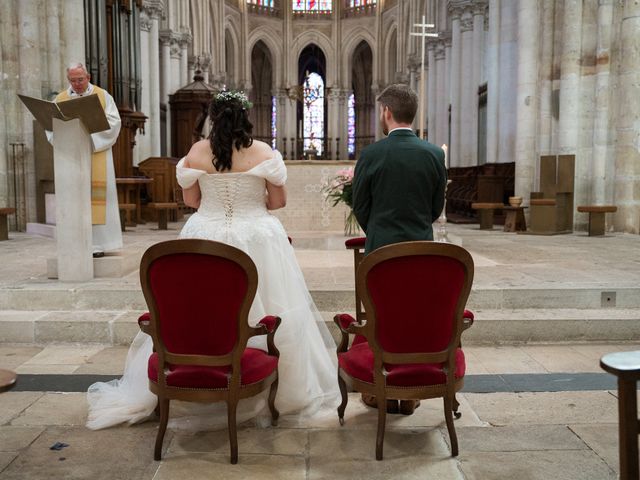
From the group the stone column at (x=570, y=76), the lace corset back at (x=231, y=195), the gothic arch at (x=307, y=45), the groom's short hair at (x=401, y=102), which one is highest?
the gothic arch at (x=307, y=45)

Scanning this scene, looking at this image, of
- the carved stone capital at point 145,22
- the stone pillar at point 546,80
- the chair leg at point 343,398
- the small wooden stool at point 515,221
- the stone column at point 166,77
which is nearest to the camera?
the chair leg at point 343,398

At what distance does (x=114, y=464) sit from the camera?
9.17ft

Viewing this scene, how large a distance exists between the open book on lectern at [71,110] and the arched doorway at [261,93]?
28191mm

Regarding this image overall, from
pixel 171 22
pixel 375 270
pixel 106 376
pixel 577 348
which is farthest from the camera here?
pixel 171 22

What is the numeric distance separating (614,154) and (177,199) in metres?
Result: 8.92

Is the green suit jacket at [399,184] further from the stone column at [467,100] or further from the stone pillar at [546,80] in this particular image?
the stone column at [467,100]

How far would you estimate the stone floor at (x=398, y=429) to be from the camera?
2.74 metres

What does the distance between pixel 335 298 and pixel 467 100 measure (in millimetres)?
14112

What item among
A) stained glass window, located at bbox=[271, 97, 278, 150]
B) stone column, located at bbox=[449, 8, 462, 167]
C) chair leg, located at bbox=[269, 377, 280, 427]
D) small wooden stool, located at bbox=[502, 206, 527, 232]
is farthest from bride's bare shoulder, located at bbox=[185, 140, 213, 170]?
stained glass window, located at bbox=[271, 97, 278, 150]

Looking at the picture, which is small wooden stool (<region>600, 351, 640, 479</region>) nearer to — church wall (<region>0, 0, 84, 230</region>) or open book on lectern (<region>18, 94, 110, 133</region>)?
open book on lectern (<region>18, 94, 110, 133</region>)

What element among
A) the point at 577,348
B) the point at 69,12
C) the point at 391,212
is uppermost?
the point at 69,12

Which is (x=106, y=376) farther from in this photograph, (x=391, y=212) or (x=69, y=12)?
(x=69, y=12)

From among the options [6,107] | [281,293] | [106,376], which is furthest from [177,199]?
[281,293]

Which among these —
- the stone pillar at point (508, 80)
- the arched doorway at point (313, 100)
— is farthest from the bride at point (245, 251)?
the arched doorway at point (313, 100)
